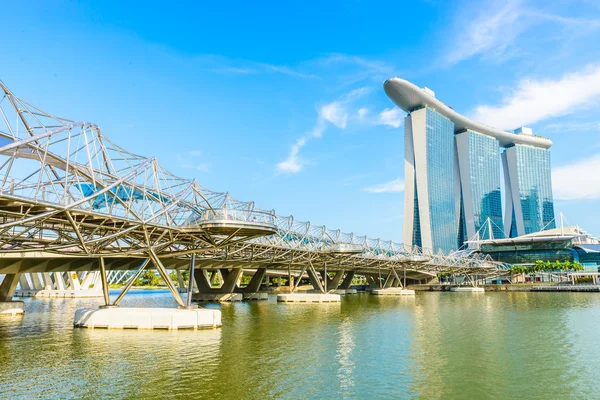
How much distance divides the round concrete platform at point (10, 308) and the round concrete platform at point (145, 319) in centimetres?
2147

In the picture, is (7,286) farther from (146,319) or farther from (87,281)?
(87,281)

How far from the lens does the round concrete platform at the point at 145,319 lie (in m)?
42.6

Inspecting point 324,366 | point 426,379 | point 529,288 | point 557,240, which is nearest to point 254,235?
point 324,366

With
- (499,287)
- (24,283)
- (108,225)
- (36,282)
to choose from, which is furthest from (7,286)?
(499,287)

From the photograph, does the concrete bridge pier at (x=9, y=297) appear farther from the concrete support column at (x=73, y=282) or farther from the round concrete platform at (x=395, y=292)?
the round concrete platform at (x=395, y=292)

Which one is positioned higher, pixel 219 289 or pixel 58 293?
pixel 219 289

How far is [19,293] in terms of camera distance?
377ft

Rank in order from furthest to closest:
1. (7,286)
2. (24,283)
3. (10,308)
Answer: (24,283), (7,286), (10,308)

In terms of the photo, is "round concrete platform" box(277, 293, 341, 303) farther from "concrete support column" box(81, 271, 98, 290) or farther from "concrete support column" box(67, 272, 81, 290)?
"concrete support column" box(81, 271, 98, 290)

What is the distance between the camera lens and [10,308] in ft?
194

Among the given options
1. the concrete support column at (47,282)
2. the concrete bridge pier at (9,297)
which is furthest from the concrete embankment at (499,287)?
the concrete bridge pier at (9,297)

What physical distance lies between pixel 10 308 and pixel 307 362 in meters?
48.5

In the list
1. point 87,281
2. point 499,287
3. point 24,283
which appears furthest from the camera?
point 499,287

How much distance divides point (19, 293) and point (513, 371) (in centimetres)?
12206
